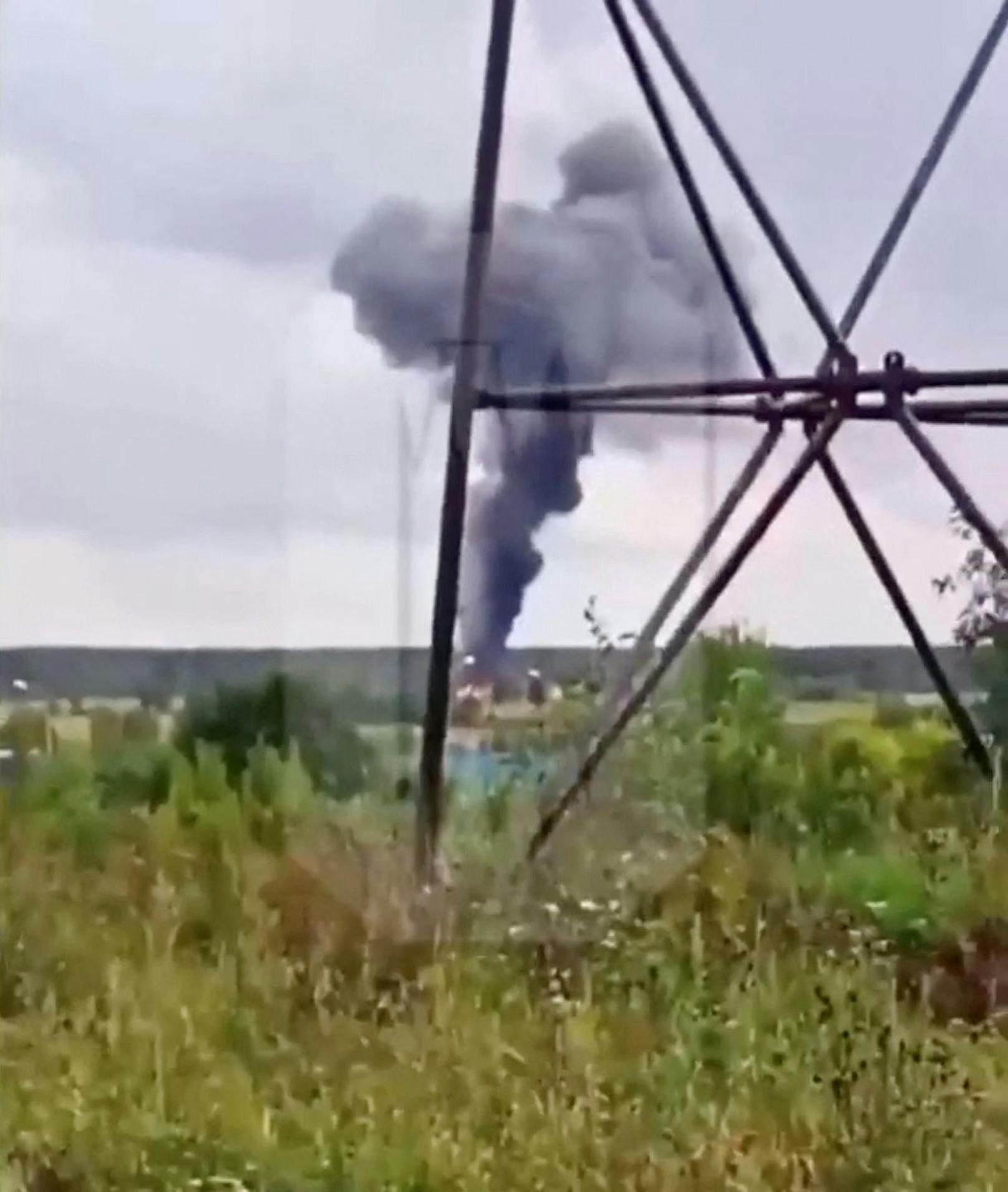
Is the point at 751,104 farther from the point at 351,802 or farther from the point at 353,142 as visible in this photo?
the point at 351,802

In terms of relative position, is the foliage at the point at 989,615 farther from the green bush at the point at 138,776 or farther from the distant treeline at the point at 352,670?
the green bush at the point at 138,776

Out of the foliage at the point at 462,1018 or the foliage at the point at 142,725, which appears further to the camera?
the foliage at the point at 142,725

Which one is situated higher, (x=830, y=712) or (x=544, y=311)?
(x=544, y=311)

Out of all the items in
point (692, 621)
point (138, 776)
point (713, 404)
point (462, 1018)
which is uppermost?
point (713, 404)

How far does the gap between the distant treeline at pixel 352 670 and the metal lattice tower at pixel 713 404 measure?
0.01 metres

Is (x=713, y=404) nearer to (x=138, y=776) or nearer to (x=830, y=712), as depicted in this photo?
(x=830, y=712)

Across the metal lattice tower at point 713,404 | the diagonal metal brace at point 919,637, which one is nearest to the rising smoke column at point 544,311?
the metal lattice tower at point 713,404

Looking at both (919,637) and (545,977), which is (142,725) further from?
(919,637)

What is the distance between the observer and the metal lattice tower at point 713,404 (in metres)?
1.03

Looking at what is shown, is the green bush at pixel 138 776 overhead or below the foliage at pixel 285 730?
below

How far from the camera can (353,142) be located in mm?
1078

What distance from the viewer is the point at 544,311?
107 centimetres

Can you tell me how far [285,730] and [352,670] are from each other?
51 millimetres

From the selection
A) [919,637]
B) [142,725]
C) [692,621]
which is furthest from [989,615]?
[142,725]
